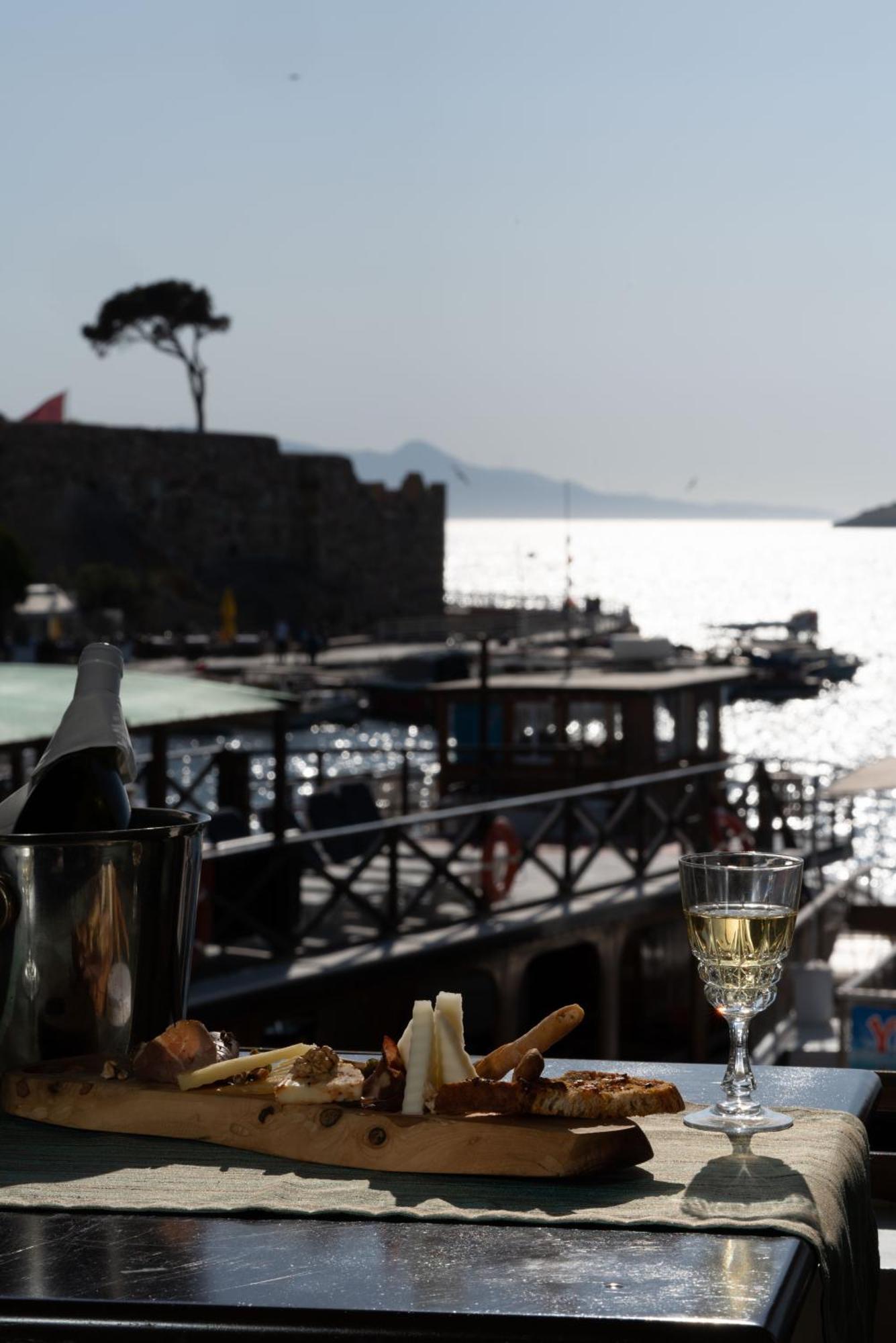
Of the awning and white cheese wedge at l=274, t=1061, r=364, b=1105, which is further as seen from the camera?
the awning

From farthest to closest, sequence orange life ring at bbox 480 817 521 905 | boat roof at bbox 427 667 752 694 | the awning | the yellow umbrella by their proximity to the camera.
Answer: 1. the yellow umbrella
2. boat roof at bbox 427 667 752 694
3. the awning
4. orange life ring at bbox 480 817 521 905

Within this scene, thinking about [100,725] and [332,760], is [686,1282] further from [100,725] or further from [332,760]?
[332,760]

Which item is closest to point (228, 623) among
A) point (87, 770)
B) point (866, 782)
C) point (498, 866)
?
point (866, 782)

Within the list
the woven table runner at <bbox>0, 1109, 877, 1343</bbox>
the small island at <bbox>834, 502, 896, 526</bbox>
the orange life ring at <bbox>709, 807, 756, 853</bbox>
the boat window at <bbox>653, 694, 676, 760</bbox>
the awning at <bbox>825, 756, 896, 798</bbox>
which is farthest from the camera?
the boat window at <bbox>653, 694, 676, 760</bbox>

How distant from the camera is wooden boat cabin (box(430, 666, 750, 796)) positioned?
1526cm

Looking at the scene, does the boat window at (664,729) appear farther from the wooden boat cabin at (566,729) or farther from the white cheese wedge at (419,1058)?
the white cheese wedge at (419,1058)

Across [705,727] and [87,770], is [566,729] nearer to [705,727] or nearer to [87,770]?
[705,727]

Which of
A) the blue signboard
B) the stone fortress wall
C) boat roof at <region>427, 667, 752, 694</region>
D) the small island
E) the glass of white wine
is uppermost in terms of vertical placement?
the stone fortress wall

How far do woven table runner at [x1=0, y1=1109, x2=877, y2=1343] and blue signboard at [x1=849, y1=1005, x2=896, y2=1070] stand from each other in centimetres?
819

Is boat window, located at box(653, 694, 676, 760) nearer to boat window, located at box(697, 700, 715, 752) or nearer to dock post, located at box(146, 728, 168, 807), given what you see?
boat window, located at box(697, 700, 715, 752)

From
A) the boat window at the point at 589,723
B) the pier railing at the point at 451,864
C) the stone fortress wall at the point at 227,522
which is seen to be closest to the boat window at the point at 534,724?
the boat window at the point at 589,723

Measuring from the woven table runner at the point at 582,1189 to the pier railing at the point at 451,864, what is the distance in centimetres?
859

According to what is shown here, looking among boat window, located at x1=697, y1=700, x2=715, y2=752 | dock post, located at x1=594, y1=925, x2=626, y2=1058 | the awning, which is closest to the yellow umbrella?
boat window, located at x1=697, y1=700, x2=715, y2=752

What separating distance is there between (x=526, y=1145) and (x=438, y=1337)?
1.02 feet
